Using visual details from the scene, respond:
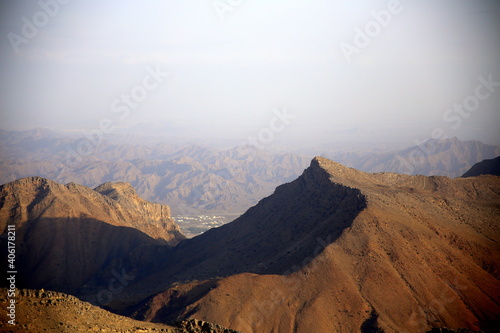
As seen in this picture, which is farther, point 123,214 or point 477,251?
point 123,214

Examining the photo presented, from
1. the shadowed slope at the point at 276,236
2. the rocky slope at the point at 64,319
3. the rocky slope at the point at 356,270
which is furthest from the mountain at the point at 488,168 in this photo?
the rocky slope at the point at 64,319

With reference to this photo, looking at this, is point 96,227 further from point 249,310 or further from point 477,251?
point 477,251

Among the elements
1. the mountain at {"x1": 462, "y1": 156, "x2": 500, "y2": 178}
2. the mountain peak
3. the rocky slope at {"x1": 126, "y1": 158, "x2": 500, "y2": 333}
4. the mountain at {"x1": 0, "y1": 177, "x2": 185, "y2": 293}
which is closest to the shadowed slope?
the rocky slope at {"x1": 126, "y1": 158, "x2": 500, "y2": 333}

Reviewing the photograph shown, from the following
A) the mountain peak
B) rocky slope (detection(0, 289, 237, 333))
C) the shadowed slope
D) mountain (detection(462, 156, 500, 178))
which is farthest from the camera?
the mountain peak

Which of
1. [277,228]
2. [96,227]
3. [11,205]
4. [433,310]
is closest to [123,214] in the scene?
[96,227]

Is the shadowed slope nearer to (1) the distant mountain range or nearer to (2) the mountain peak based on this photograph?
(1) the distant mountain range

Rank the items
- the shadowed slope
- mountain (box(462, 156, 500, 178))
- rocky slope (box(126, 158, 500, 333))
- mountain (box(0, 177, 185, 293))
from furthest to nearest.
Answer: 1. mountain (box(462, 156, 500, 178))
2. mountain (box(0, 177, 185, 293))
3. the shadowed slope
4. rocky slope (box(126, 158, 500, 333))

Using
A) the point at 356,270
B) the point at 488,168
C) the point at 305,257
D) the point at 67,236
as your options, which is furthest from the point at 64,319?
the point at 488,168
